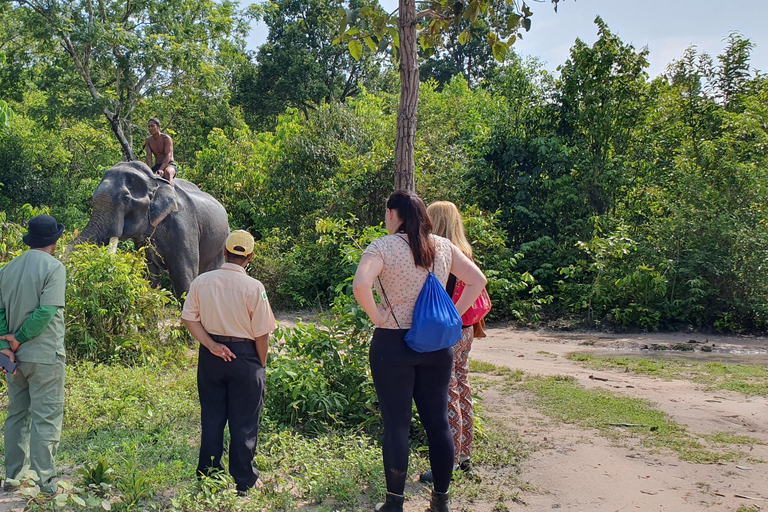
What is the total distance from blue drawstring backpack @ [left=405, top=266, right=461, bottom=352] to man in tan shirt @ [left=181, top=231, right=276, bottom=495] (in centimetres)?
92

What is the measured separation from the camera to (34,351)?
14.0 feet

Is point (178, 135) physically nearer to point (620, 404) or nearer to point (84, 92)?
point (84, 92)

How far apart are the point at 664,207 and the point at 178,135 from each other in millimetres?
19989

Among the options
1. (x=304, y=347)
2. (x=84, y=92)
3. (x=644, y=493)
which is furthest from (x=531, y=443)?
(x=84, y=92)

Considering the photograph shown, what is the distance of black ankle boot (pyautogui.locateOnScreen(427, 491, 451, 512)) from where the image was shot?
408 cm

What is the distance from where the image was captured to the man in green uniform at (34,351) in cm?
422

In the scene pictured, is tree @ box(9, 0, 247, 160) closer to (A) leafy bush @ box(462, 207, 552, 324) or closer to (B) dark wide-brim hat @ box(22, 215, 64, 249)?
(A) leafy bush @ box(462, 207, 552, 324)

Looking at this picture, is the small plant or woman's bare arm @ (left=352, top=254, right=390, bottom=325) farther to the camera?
Result: the small plant

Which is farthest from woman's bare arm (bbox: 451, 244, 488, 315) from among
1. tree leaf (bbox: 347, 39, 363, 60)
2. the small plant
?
the small plant

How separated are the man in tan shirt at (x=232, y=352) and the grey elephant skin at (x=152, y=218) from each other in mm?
5503

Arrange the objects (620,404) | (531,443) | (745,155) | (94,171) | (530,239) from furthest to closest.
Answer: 1. (94,171)
2. (530,239)
3. (745,155)
4. (620,404)
5. (531,443)

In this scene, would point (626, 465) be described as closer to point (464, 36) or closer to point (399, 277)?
point (399, 277)

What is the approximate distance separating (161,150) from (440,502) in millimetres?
7916

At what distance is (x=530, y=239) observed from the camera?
15.2 meters
